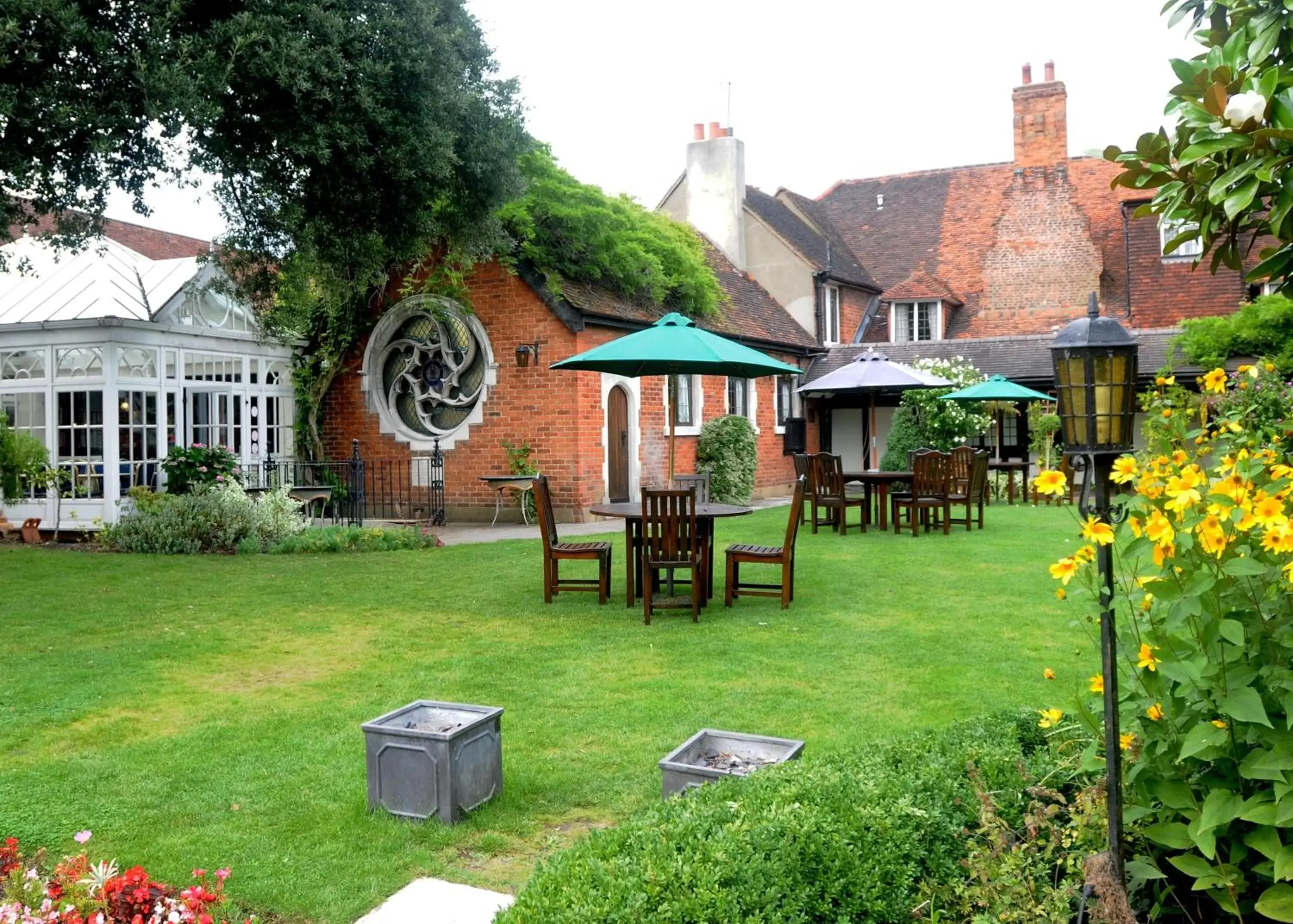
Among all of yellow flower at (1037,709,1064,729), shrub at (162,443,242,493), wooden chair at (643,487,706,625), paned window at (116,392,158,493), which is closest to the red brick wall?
shrub at (162,443,242,493)

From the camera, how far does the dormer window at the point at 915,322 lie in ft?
89.0

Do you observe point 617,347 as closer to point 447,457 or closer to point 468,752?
point 468,752

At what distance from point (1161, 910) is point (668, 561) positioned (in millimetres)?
5574

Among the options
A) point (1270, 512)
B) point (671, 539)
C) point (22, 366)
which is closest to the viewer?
point (1270, 512)

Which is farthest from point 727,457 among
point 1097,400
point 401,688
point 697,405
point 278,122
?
point 1097,400

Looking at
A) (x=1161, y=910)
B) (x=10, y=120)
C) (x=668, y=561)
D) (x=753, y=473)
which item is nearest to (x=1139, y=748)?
(x=1161, y=910)

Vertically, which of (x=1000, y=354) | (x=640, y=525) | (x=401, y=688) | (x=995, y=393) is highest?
(x=1000, y=354)

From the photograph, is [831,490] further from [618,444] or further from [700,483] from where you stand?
[700,483]

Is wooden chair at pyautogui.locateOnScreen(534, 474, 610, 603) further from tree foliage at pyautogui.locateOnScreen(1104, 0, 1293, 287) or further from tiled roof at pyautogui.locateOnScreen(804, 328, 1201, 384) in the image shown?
tiled roof at pyautogui.locateOnScreen(804, 328, 1201, 384)

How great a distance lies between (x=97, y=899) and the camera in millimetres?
2773

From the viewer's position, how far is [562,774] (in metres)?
4.59

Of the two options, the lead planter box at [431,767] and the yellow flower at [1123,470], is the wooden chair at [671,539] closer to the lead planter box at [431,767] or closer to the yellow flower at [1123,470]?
the lead planter box at [431,767]

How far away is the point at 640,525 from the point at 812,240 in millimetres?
20007

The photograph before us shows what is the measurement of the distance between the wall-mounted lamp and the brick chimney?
17119mm
